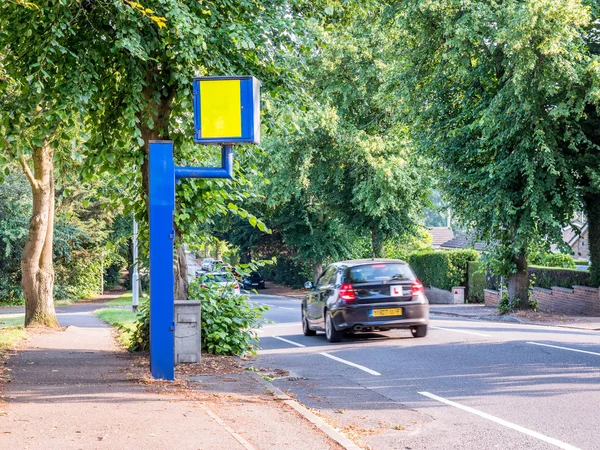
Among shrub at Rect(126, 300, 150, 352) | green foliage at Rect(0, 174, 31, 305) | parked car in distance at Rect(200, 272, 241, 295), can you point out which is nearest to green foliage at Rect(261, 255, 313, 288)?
green foliage at Rect(0, 174, 31, 305)

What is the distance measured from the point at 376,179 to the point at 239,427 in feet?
103

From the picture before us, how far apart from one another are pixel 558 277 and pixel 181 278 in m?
18.8

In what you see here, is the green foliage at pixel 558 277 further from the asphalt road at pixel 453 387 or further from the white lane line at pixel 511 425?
the white lane line at pixel 511 425

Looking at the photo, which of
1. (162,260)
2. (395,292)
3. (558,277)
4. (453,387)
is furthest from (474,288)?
(162,260)

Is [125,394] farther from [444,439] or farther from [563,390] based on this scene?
[563,390]

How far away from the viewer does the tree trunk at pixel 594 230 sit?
25.0 meters

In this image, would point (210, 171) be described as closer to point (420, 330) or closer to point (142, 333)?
point (142, 333)

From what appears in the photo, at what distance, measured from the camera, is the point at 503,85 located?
78.7 ft

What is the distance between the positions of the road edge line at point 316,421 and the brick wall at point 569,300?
18027 mm

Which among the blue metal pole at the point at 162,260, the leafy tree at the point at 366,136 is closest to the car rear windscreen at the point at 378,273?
the blue metal pole at the point at 162,260

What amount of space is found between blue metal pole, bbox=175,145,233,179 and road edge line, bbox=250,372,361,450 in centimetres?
261

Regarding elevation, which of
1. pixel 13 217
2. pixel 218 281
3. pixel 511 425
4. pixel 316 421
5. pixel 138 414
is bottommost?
pixel 511 425

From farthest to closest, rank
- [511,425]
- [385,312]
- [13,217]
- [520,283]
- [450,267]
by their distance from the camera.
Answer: [13,217] < [450,267] < [520,283] < [385,312] < [511,425]

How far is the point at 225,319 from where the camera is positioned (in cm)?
1341
